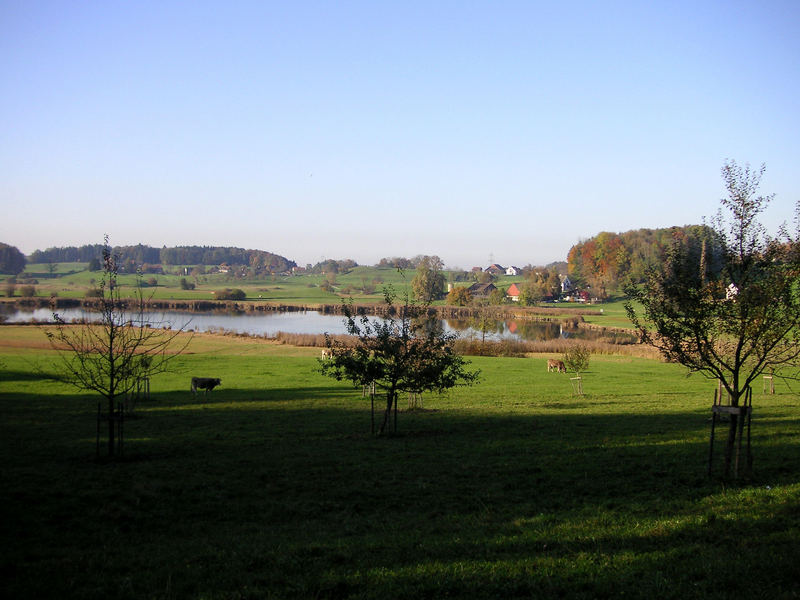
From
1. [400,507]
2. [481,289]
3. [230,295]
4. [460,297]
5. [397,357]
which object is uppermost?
[481,289]

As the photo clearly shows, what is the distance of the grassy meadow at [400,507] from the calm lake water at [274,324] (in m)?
56.4

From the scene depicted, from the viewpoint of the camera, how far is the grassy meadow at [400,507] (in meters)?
Result: 6.69

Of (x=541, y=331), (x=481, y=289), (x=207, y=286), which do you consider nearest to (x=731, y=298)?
(x=541, y=331)

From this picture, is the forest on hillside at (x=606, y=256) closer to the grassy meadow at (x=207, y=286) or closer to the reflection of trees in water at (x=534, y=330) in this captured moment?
the reflection of trees in water at (x=534, y=330)

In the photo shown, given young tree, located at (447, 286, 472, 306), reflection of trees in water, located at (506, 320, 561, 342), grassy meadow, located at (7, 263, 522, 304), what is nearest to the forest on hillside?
reflection of trees in water, located at (506, 320, 561, 342)

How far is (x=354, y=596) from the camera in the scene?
621 centimetres

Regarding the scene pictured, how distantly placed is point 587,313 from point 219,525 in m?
109

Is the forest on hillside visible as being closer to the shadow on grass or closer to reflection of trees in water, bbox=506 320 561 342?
reflection of trees in water, bbox=506 320 561 342

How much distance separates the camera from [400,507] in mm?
10797

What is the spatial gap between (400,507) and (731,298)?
7782 mm

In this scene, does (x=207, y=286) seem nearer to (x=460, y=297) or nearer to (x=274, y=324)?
(x=274, y=324)

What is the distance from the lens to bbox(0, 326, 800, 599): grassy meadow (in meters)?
6.69

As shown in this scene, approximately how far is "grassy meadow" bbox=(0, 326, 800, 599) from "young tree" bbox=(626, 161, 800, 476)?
2541 millimetres

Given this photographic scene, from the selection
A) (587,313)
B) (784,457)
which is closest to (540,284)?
(587,313)
